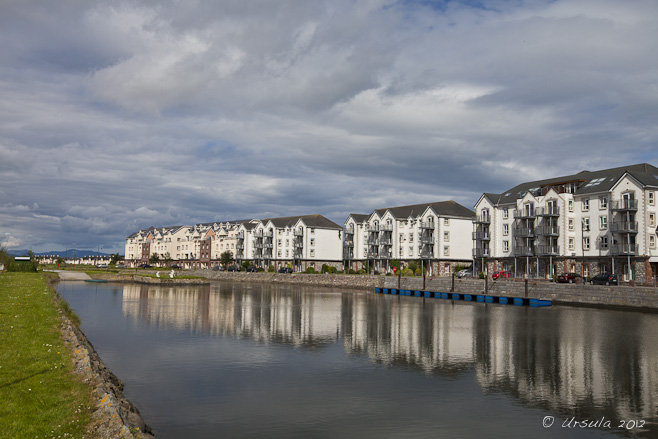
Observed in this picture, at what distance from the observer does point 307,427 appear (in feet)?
46.0

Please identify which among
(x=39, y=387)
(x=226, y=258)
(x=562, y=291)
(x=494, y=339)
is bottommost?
(x=494, y=339)

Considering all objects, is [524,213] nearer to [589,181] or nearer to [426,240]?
[589,181]

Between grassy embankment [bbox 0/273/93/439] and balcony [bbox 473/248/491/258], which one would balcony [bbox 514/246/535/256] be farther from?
grassy embankment [bbox 0/273/93/439]

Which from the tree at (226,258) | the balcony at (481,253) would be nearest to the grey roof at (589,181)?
the balcony at (481,253)

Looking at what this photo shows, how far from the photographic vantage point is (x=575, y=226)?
6869 cm

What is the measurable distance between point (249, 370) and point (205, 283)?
6901 cm

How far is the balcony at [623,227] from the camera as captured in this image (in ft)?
196

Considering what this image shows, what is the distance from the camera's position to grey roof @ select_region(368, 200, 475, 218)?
308ft

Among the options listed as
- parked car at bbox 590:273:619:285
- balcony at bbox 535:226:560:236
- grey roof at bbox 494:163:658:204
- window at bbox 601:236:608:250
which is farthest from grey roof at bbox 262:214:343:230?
parked car at bbox 590:273:619:285

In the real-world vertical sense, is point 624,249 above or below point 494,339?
above

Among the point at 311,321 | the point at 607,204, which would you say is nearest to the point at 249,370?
the point at 311,321

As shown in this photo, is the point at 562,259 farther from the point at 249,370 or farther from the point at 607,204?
the point at 249,370

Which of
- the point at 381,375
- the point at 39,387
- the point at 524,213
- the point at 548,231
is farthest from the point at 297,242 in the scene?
the point at 39,387

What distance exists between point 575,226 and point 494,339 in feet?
149
